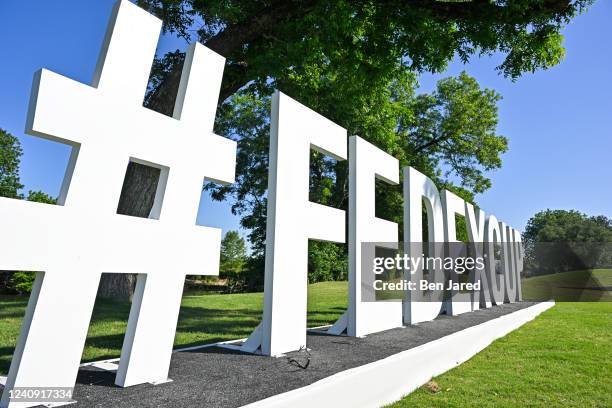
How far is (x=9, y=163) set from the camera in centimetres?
3409

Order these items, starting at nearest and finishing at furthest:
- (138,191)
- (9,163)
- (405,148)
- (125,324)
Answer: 1. (125,324)
2. (138,191)
3. (405,148)
4. (9,163)

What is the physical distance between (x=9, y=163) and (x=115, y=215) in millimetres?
37995

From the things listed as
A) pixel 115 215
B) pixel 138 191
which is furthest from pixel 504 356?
pixel 138 191

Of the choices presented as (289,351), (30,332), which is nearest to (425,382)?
(289,351)

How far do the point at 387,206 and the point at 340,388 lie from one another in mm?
20277

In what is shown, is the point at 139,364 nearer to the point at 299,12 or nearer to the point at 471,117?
the point at 299,12

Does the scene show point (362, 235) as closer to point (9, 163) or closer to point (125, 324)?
point (125, 324)

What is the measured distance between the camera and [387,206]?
77.2 ft

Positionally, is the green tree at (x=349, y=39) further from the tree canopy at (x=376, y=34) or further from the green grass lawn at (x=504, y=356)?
the green grass lawn at (x=504, y=356)

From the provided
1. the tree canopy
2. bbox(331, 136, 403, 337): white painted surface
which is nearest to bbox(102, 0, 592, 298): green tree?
the tree canopy

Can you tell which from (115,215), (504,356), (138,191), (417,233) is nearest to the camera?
(115,215)

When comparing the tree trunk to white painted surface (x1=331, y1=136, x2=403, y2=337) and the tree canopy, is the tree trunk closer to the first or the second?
the tree canopy

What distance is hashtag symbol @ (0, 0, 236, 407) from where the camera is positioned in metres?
3.02

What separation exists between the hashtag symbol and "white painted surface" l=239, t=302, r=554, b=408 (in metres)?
1.36
